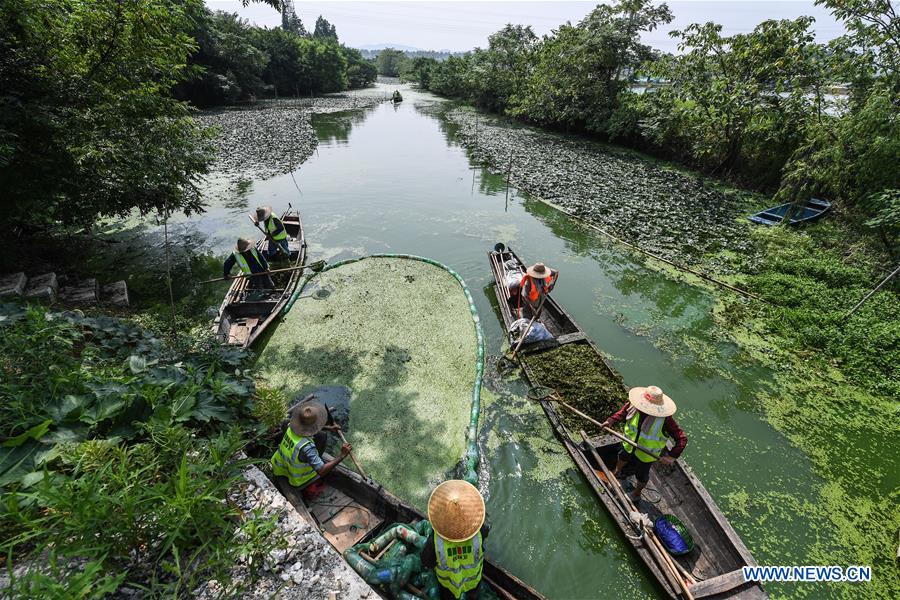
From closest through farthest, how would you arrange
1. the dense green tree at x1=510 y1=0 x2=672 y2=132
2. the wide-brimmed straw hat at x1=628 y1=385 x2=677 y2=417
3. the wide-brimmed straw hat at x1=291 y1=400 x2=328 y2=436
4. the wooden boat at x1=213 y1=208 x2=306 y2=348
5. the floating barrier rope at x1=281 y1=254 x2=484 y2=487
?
the wide-brimmed straw hat at x1=291 y1=400 x2=328 y2=436, the wide-brimmed straw hat at x1=628 y1=385 x2=677 y2=417, the floating barrier rope at x1=281 y1=254 x2=484 y2=487, the wooden boat at x1=213 y1=208 x2=306 y2=348, the dense green tree at x1=510 y1=0 x2=672 y2=132

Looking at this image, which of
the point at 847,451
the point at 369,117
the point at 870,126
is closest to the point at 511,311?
the point at 847,451

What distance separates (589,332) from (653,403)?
369 cm

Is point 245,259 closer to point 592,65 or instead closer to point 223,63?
point 592,65

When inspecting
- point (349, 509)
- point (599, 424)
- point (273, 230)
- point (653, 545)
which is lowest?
point (349, 509)

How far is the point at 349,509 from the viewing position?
14.2 ft

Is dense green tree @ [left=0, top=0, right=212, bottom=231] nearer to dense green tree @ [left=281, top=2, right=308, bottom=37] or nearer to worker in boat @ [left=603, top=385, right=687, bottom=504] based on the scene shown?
worker in boat @ [left=603, top=385, right=687, bottom=504]

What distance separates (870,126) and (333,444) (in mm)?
14518

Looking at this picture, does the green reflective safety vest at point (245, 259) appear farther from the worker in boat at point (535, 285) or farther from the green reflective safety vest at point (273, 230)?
the worker in boat at point (535, 285)

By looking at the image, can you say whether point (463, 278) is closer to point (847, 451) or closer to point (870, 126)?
point (847, 451)

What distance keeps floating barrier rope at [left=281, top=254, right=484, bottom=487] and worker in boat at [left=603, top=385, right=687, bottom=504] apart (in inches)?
78.2

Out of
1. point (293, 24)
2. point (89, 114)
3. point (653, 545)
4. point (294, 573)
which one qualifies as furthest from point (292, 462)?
point (293, 24)

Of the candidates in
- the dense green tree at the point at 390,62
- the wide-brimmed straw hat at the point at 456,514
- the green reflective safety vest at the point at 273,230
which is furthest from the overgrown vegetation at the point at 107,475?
the dense green tree at the point at 390,62

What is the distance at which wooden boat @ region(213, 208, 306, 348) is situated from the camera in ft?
22.9

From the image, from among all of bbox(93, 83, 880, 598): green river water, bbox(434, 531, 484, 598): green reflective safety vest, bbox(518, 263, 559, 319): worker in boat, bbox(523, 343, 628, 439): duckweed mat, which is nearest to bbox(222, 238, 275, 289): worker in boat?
bbox(93, 83, 880, 598): green river water
